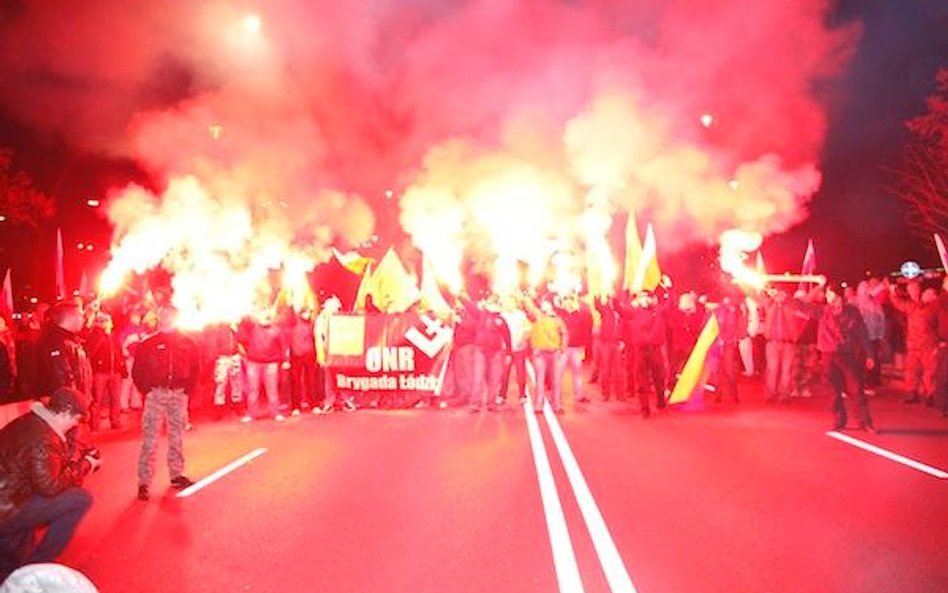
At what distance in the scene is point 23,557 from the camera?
486 cm

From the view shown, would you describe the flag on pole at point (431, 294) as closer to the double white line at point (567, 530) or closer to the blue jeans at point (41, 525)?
the double white line at point (567, 530)

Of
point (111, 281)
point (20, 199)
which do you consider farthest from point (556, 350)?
point (20, 199)

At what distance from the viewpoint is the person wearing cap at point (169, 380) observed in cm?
807

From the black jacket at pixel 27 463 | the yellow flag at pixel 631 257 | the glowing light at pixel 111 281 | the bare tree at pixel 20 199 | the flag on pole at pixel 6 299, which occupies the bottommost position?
the black jacket at pixel 27 463

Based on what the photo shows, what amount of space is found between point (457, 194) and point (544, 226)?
2936mm

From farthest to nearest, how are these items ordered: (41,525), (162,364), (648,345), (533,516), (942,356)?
1. (648,345)
2. (942,356)
3. (162,364)
4. (533,516)
5. (41,525)

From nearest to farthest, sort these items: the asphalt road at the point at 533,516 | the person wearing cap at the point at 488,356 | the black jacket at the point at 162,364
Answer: the asphalt road at the point at 533,516, the black jacket at the point at 162,364, the person wearing cap at the point at 488,356

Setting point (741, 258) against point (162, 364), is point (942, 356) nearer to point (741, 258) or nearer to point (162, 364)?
point (741, 258)

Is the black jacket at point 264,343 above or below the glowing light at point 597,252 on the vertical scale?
below

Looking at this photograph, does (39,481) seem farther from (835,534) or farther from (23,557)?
(835,534)

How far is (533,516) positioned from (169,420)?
3.88 m

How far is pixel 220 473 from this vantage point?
8594mm

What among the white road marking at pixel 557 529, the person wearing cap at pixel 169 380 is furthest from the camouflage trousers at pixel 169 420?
the white road marking at pixel 557 529

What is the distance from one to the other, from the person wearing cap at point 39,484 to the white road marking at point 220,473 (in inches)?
104
